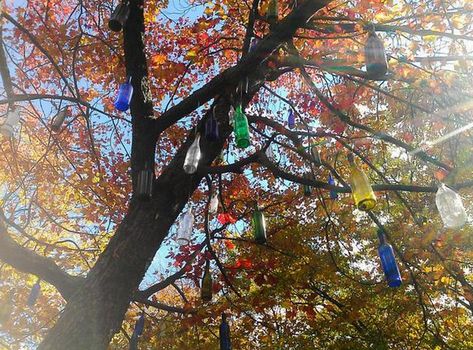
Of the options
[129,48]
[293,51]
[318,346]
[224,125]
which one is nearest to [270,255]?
[318,346]

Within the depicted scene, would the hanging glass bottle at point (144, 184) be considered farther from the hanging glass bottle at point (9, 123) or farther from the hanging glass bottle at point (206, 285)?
the hanging glass bottle at point (9, 123)

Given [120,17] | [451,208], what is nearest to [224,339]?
[451,208]

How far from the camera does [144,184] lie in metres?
3.18

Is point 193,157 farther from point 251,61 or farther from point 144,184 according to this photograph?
point 251,61

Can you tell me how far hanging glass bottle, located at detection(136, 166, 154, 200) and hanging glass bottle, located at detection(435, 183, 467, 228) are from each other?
2.49 metres

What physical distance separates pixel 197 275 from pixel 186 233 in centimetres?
187

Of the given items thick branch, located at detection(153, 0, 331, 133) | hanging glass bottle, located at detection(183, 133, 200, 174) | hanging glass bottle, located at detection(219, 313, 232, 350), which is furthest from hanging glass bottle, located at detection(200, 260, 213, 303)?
thick branch, located at detection(153, 0, 331, 133)

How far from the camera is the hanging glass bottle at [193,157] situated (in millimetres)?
3418

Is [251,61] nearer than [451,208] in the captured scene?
Yes

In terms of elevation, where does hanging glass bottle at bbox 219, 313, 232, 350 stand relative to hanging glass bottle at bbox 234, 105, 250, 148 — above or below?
below

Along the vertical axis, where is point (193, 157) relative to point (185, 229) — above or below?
above

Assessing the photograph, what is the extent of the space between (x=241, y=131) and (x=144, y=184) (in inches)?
37.9

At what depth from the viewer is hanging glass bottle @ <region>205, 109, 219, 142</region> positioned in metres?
3.82

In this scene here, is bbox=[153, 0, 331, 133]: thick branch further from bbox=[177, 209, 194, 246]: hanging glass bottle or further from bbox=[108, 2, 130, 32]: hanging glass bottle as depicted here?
bbox=[177, 209, 194, 246]: hanging glass bottle
